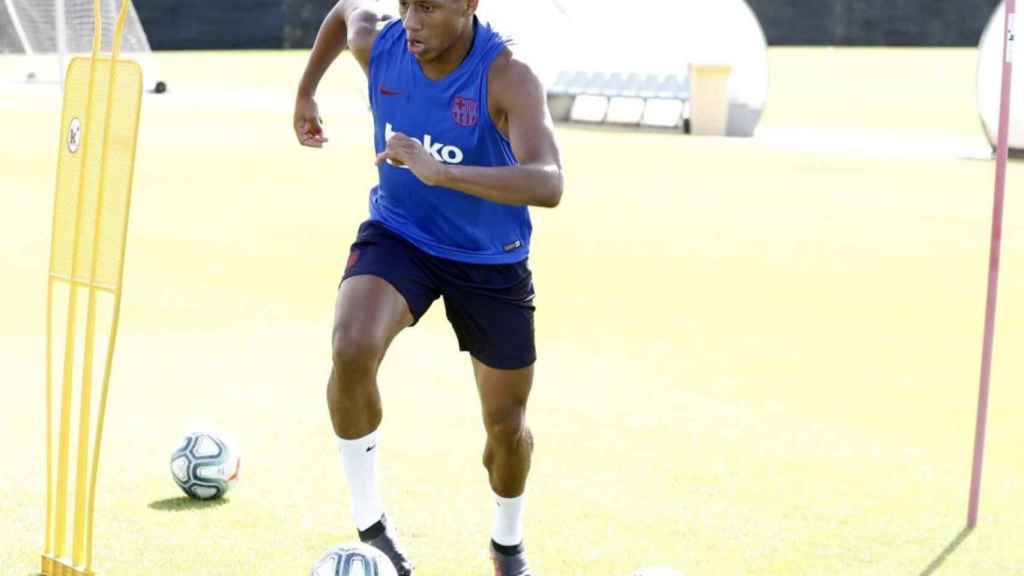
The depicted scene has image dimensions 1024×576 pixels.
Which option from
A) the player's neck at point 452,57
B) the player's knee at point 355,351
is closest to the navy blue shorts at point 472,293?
the player's knee at point 355,351

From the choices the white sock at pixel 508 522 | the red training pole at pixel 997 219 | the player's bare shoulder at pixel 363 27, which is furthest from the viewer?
the red training pole at pixel 997 219

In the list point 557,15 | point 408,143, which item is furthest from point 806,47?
point 408,143

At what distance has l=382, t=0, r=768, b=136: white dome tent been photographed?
27297mm

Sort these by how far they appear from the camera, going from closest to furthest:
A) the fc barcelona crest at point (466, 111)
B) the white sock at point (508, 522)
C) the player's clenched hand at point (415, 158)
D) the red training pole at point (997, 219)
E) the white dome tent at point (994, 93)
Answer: the player's clenched hand at point (415, 158) → the fc barcelona crest at point (466, 111) → the white sock at point (508, 522) → the red training pole at point (997, 219) → the white dome tent at point (994, 93)

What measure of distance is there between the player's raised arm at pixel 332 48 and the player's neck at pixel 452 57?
0.41 metres

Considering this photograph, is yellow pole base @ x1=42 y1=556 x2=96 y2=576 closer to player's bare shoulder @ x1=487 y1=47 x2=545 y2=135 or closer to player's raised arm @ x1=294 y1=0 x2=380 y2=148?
player's raised arm @ x1=294 y1=0 x2=380 y2=148

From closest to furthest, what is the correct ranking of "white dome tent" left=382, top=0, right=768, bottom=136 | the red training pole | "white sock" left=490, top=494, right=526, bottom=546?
"white sock" left=490, top=494, right=526, bottom=546 → the red training pole → "white dome tent" left=382, top=0, right=768, bottom=136

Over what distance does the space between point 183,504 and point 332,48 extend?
6.04 feet

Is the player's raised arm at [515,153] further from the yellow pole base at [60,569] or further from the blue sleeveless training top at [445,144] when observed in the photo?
the yellow pole base at [60,569]

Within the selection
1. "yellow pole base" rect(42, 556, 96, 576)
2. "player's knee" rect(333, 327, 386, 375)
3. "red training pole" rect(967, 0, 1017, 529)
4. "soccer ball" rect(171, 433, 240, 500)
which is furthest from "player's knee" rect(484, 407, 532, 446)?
"red training pole" rect(967, 0, 1017, 529)

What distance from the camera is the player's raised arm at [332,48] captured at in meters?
6.02

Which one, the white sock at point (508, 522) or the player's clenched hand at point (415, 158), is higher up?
the player's clenched hand at point (415, 158)

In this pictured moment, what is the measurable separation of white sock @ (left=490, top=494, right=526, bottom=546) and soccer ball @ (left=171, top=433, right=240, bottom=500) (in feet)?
4.58

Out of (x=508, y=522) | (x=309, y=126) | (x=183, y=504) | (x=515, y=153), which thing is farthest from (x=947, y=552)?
(x=183, y=504)
